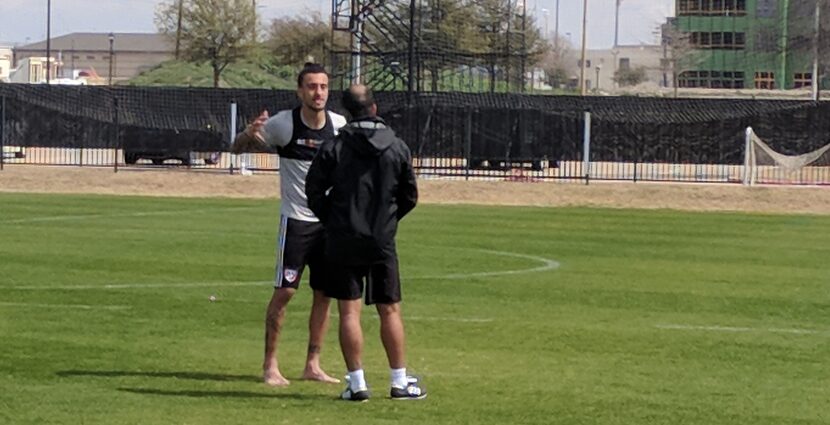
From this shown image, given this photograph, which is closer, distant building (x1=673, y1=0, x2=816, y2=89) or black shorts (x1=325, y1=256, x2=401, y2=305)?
black shorts (x1=325, y1=256, x2=401, y2=305)

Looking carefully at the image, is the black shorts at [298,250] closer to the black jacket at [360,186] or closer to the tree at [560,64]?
the black jacket at [360,186]

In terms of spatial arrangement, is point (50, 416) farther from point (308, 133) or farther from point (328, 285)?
point (308, 133)

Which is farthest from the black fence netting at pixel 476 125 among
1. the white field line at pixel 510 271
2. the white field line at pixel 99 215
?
the white field line at pixel 510 271

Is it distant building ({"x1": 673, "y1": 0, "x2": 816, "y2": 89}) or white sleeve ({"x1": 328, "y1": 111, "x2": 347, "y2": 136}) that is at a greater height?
distant building ({"x1": 673, "y1": 0, "x2": 816, "y2": 89})

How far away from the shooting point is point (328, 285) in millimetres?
9938

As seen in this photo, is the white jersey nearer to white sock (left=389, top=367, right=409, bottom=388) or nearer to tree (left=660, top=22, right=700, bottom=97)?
white sock (left=389, top=367, right=409, bottom=388)

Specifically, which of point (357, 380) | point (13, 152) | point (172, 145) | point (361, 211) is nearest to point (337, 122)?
point (361, 211)

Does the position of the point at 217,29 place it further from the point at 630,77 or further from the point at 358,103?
the point at 358,103

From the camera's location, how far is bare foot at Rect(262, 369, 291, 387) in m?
10.5

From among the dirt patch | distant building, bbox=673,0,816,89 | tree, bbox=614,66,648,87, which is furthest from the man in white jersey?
tree, bbox=614,66,648,87

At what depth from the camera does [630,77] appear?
11544 cm

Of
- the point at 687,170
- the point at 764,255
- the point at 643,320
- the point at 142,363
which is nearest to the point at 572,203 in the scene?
the point at 687,170

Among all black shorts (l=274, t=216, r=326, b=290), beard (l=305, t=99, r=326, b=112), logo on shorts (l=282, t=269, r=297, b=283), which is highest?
beard (l=305, t=99, r=326, b=112)

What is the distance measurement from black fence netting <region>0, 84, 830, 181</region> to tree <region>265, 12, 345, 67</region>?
2856cm
